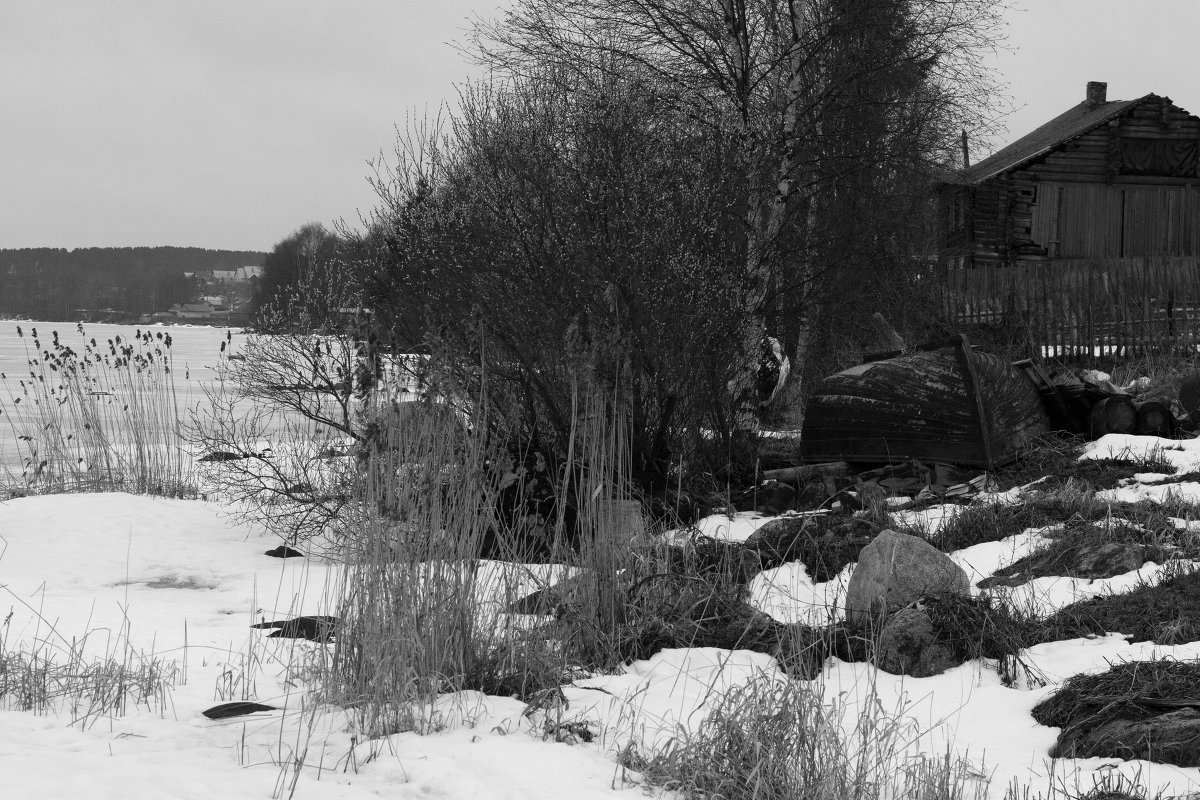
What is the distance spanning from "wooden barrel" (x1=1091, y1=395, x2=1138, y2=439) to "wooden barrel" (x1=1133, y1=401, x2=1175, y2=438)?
5cm

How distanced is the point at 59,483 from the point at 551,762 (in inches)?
295

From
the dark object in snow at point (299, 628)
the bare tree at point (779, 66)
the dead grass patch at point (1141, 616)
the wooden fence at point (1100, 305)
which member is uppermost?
the bare tree at point (779, 66)

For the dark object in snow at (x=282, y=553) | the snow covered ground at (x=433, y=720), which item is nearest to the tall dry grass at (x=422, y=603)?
the snow covered ground at (x=433, y=720)

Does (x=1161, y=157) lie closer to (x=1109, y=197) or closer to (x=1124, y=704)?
(x=1109, y=197)

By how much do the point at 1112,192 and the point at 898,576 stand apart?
2145 centimetres

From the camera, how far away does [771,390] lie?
1175 centimetres

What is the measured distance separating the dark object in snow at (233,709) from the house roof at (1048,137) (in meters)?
19.4

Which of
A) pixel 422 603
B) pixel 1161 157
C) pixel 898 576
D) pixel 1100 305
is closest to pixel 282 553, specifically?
pixel 422 603

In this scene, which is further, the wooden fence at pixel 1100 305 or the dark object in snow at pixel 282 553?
the wooden fence at pixel 1100 305

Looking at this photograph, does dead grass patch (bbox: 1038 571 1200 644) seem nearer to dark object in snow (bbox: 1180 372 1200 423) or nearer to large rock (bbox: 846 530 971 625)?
large rock (bbox: 846 530 971 625)

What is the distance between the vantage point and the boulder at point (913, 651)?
4.19 metres

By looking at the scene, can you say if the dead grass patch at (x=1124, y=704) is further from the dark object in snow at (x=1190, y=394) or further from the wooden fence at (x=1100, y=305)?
the wooden fence at (x=1100, y=305)

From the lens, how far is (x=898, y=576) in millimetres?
4758

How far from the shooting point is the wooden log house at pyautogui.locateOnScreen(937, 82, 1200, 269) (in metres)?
22.9
